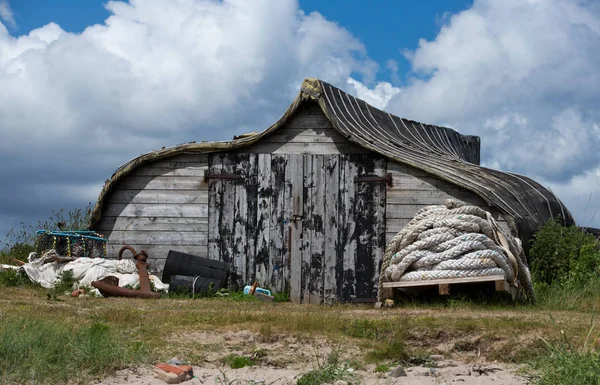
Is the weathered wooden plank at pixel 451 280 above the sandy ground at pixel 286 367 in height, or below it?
above

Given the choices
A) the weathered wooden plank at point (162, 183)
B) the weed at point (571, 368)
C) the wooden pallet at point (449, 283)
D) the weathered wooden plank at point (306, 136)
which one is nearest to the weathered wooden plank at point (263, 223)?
the weathered wooden plank at point (306, 136)

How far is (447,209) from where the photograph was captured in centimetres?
1176

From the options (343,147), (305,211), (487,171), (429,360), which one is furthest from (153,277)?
(429,360)

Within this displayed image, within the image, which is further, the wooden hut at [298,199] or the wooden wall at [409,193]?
the wooden hut at [298,199]

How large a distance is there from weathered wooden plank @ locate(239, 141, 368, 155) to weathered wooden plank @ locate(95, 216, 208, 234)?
4.90 feet

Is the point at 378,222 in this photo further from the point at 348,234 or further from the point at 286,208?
the point at 286,208

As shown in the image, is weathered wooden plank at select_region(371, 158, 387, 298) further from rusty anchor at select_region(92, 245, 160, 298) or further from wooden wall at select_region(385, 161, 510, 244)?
rusty anchor at select_region(92, 245, 160, 298)

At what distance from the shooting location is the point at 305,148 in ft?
45.4

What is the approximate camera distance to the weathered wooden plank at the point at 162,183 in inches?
555

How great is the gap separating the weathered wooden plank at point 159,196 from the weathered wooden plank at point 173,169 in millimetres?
299

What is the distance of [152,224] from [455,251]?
571 centimetres

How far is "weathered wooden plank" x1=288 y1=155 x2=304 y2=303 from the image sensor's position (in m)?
13.5

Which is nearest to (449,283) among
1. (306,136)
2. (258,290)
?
(258,290)

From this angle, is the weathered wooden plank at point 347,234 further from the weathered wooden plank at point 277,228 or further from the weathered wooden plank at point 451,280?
the weathered wooden plank at point 451,280
